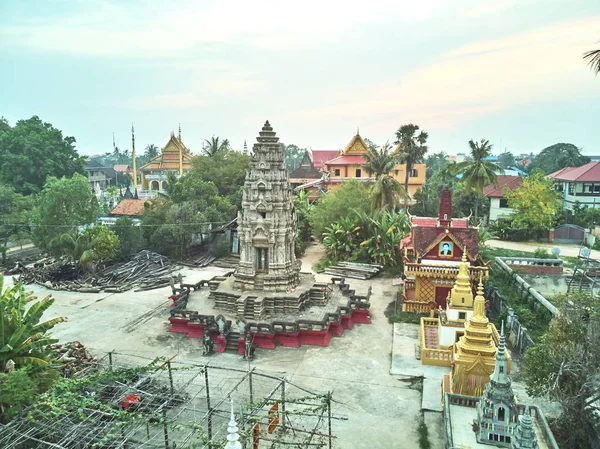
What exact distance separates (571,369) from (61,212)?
103 ft

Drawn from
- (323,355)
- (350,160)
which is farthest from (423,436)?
(350,160)

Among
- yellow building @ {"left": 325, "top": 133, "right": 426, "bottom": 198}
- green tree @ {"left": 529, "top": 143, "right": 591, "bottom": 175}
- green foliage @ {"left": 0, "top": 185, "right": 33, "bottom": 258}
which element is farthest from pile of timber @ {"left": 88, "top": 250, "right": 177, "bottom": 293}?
green tree @ {"left": 529, "top": 143, "right": 591, "bottom": 175}

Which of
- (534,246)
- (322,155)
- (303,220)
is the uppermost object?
(322,155)

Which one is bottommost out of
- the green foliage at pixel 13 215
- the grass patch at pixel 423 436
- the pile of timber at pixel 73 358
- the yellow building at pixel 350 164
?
the grass patch at pixel 423 436

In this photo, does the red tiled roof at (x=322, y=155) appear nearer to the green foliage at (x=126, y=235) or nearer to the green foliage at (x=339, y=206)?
the green foliage at (x=339, y=206)

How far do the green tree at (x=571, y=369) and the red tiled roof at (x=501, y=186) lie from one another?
116ft

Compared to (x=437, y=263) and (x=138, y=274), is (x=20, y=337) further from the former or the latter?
(x=138, y=274)

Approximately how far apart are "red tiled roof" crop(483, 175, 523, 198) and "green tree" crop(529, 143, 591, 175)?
18713mm

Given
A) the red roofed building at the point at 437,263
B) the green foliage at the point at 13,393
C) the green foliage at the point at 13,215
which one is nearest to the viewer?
the green foliage at the point at 13,393

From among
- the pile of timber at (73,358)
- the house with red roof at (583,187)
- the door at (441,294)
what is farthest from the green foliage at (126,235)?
the house with red roof at (583,187)

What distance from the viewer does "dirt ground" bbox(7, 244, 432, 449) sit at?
14.6 m

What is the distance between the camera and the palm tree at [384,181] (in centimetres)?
3462

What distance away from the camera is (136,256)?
3328 cm

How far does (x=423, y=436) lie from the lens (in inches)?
553
